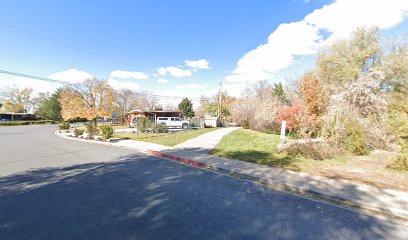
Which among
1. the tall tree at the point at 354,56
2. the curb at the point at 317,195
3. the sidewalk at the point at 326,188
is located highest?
the tall tree at the point at 354,56

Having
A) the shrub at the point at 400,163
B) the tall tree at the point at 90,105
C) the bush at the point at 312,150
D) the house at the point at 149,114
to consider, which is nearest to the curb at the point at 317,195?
the bush at the point at 312,150

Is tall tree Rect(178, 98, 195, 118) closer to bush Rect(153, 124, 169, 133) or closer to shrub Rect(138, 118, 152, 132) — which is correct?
shrub Rect(138, 118, 152, 132)

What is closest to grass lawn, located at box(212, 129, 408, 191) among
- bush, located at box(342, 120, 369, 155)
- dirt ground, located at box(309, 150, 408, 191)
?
dirt ground, located at box(309, 150, 408, 191)

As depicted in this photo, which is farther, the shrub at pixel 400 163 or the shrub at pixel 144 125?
the shrub at pixel 144 125

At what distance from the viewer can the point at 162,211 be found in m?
3.83

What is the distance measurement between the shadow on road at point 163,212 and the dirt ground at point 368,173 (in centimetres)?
251

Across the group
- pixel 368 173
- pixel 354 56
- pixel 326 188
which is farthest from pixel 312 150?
pixel 354 56

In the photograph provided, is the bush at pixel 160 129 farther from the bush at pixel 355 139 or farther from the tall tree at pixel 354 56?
the tall tree at pixel 354 56

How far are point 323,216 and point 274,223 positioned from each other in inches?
47.6

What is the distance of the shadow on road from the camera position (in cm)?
315

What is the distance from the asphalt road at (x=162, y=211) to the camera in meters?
3.16

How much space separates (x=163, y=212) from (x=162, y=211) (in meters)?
0.05

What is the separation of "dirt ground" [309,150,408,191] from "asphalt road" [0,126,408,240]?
2.46 metres

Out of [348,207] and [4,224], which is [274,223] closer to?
[348,207]
